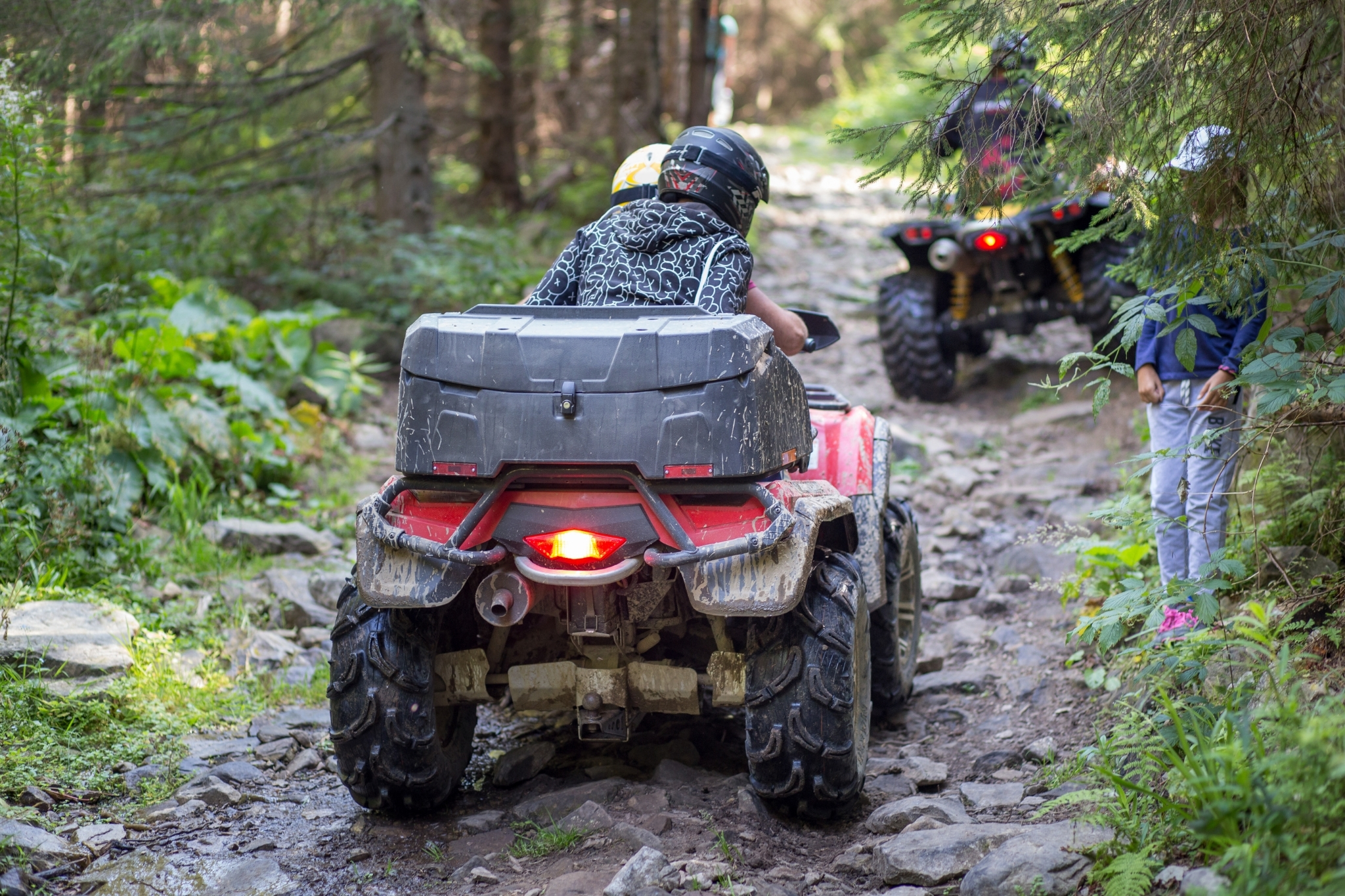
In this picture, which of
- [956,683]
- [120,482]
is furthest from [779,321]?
[120,482]

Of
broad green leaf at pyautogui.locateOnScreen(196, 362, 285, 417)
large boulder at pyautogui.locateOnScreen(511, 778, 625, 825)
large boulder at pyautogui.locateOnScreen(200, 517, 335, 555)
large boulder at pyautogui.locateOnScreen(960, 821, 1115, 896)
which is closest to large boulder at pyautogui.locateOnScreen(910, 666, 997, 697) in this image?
large boulder at pyautogui.locateOnScreen(511, 778, 625, 825)

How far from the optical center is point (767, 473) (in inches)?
129

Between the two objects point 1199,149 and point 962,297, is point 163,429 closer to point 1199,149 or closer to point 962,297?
point 1199,149

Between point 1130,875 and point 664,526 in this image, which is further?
point 664,526

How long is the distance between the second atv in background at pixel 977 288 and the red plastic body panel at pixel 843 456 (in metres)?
4.63

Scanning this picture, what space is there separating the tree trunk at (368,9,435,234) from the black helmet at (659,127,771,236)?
268 inches

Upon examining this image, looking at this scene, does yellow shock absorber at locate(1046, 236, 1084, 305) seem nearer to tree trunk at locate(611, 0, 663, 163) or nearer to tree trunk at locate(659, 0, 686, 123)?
tree trunk at locate(611, 0, 663, 163)

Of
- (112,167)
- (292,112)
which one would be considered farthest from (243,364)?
(292,112)

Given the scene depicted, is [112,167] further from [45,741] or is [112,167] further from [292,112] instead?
[45,741]

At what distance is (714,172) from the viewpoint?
4035 millimetres

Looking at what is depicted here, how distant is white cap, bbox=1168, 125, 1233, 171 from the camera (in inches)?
144

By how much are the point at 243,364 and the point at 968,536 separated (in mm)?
5030

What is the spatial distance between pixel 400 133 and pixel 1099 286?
630cm

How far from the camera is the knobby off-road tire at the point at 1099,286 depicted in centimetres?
888
